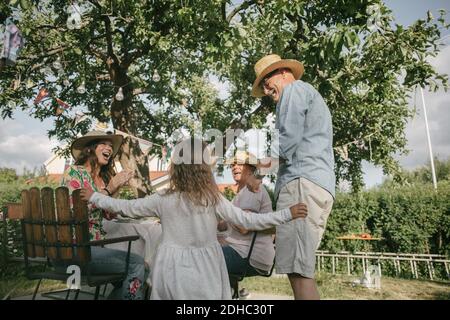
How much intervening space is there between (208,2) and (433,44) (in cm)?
385

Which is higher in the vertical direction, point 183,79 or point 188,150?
point 183,79

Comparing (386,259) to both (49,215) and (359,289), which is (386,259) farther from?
(49,215)

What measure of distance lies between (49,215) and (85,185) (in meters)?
0.51

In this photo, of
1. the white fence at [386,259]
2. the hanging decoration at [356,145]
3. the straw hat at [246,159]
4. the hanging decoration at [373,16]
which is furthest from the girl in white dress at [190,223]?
the hanging decoration at [356,145]

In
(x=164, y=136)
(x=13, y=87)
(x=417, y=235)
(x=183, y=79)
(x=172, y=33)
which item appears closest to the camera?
(x=172, y=33)

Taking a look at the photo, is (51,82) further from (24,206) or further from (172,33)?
(24,206)

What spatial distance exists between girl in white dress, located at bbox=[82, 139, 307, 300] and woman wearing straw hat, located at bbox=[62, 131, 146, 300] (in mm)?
449

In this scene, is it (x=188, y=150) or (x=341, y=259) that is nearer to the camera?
(x=188, y=150)

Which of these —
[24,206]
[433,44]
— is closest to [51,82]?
[24,206]

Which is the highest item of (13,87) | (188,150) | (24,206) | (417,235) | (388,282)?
(13,87)

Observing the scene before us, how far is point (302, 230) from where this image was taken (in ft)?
7.87

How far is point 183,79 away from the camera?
36.2ft

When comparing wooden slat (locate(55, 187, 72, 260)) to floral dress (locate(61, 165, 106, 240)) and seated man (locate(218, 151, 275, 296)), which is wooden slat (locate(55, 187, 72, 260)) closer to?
floral dress (locate(61, 165, 106, 240))

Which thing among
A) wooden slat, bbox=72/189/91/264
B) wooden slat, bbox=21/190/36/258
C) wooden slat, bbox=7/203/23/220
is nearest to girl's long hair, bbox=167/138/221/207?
wooden slat, bbox=72/189/91/264
